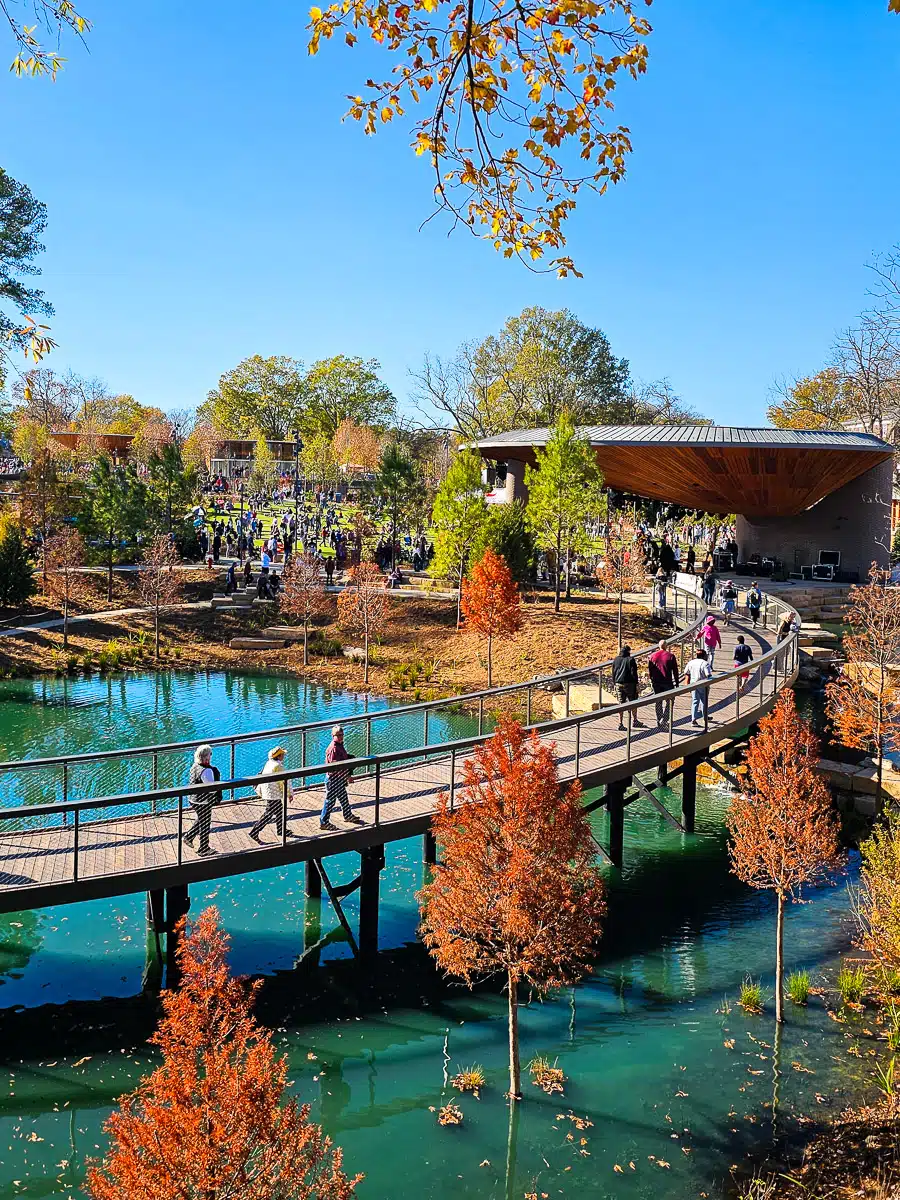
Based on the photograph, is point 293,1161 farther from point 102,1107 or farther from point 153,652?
point 153,652

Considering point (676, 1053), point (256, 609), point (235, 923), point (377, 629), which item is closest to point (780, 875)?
point (676, 1053)

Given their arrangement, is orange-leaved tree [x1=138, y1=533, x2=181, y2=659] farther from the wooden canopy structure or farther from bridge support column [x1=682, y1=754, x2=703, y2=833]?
bridge support column [x1=682, y1=754, x2=703, y2=833]

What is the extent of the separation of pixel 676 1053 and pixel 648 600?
29.3m

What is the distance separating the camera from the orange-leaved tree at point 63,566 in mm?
37438

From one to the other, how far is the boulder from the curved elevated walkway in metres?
19.7

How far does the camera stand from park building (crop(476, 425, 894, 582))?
37625 mm

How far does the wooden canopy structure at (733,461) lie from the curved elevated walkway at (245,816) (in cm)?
1990

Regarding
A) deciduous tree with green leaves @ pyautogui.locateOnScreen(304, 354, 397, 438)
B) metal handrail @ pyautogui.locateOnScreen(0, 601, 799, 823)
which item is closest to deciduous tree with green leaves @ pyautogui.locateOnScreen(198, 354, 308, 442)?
deciduous tree with green leaves @ pyautogui.locateOnScreen(304, 354, 397, 438)

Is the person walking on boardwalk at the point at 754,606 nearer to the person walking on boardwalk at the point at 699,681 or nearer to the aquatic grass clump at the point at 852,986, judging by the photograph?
the person walking on boardwalk at the point at 699,681

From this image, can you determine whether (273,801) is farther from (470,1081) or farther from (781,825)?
(781,825)

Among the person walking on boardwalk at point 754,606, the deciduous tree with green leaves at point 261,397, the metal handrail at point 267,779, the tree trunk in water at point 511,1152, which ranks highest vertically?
the deciduous tree with green leaves at point 261,397

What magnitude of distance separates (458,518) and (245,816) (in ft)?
80.8

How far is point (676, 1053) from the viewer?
1234cm

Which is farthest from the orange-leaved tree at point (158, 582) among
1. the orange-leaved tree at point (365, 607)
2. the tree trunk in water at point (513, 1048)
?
the tree trunk in water at point (513, 1048)
